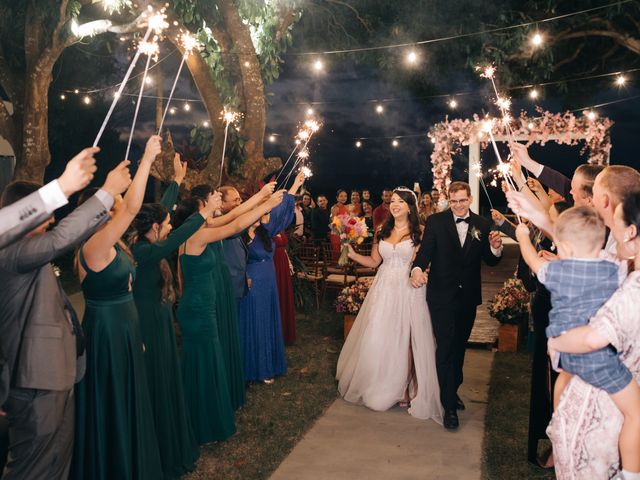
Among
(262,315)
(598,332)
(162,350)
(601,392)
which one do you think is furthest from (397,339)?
(598,332)

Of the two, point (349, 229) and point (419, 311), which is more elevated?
point (349, 229)

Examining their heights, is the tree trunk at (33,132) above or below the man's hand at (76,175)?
above

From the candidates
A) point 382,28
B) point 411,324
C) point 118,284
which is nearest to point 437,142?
point 382,28

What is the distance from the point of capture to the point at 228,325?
5582 mm

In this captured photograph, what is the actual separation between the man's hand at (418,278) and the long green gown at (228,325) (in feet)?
5.72

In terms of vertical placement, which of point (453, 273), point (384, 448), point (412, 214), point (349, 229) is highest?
point (412, 214)

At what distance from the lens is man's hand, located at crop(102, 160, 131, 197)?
288cm

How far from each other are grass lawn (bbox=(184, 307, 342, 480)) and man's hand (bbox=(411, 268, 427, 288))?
1.52 meters

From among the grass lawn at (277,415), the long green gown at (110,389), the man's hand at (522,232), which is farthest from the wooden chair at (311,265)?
the man's hand at (522,232)

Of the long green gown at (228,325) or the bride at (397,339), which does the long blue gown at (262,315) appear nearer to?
the long green gown at (228,325)

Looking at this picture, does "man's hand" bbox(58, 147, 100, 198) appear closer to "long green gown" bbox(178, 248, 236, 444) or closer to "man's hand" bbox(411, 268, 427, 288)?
"long green gown" bbox(178, 248, 236, 444)

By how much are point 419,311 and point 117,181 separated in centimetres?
351

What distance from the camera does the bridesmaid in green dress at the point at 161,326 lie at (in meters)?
4.00

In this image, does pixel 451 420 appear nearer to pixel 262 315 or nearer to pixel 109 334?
pixel 262 315
